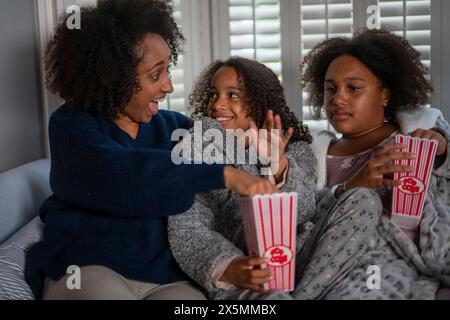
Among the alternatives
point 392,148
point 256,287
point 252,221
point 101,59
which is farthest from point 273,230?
point 101,59

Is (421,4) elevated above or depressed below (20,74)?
above

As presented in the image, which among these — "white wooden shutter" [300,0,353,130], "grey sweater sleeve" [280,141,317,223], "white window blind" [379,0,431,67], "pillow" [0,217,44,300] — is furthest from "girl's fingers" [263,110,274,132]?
"white window blind" [379,0,431,67]

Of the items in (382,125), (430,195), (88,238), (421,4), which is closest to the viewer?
(88,238)

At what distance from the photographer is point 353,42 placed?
6.74 feet

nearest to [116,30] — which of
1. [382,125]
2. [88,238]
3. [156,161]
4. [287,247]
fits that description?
[156,161]

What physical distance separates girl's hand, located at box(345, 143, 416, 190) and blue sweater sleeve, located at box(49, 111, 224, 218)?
481 mm

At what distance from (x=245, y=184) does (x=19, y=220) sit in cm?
84

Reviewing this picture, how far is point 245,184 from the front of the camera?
137cm

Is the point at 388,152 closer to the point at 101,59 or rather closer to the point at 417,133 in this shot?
the point at 417,133

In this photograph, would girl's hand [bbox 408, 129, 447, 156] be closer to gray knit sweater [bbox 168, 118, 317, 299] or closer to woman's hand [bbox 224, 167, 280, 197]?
gray knit sweater [bbox 168, 118, 317, 299]

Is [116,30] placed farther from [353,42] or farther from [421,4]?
[421,4]

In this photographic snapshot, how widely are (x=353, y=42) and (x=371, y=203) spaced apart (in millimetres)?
690

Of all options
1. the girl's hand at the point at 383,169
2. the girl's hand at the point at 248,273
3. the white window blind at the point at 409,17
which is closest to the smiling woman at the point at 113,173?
the girl's hand at the point at 248,273

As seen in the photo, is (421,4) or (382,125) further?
(421,4)
